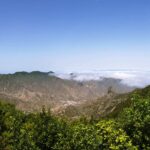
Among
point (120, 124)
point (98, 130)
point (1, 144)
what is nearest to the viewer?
point (98, 130)

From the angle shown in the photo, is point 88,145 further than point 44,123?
No

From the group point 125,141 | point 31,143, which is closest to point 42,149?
point 31,143

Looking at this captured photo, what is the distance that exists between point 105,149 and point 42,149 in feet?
42.9

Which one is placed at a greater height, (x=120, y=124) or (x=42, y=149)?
(x=120, y=124)

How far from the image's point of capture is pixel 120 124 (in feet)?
158

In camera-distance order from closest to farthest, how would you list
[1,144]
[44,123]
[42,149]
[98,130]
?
[98,130]
[42,149]
[44,123]
[1,144]

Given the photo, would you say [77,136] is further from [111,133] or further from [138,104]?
[138,104]

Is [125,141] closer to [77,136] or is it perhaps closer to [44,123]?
[77,136]

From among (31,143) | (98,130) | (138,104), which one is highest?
(138,104)

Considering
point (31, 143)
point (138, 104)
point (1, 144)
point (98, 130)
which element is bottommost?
point (1, 144)

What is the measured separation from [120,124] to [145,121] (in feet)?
17.5

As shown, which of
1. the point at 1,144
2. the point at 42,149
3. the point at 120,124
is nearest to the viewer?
the point at 120,124

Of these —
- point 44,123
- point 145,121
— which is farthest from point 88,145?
point 44,123

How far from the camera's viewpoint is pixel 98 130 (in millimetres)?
45281
